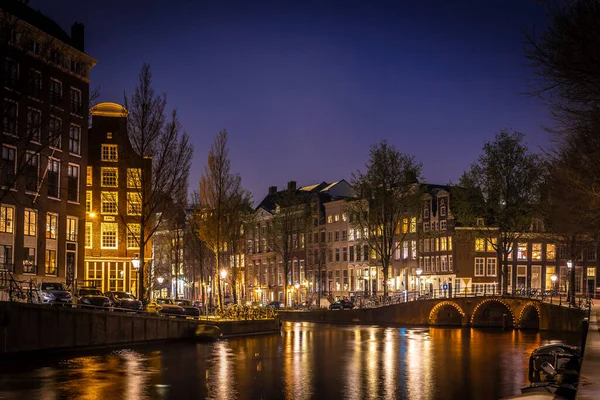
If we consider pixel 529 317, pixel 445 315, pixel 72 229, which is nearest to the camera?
pixel 72 229

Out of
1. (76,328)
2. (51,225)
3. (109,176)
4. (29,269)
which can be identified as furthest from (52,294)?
(109,176)

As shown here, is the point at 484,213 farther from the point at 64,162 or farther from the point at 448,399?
the point at 448,399

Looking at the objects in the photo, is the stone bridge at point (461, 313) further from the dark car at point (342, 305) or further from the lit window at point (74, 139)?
the lit window at point (74, 139)

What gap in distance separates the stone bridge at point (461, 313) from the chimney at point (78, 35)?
3796cm

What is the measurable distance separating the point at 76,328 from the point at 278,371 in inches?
565

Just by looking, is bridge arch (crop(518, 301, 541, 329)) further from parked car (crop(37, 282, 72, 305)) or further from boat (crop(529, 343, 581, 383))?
boat (crop(529, 343, 581, 383))

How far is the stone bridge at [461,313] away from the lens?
73.4m

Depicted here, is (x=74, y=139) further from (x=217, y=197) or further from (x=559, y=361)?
(x=559, y=361)

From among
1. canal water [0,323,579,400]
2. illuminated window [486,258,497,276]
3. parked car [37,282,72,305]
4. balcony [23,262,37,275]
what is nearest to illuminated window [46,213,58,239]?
balcony [23,262,37,275]

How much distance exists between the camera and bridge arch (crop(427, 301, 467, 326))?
80.1 metres

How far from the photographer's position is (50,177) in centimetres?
6169

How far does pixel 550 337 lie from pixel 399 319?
24657 mm

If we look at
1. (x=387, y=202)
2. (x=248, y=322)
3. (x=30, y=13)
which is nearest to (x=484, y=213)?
(x=387, y=202)

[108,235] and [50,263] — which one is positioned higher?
[108,235]
